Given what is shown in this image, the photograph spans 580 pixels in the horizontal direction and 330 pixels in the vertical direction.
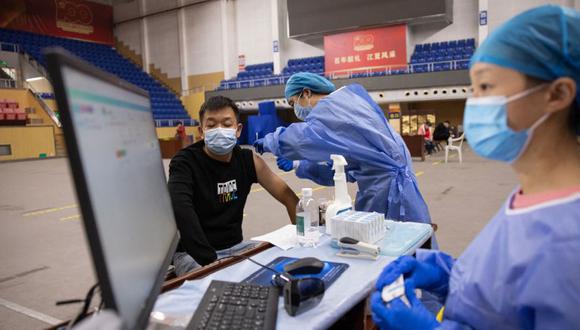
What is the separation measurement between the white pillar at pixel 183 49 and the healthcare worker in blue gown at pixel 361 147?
62.8ft

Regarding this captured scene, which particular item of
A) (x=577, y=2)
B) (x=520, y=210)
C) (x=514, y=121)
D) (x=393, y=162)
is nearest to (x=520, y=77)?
(x=514, y=121)

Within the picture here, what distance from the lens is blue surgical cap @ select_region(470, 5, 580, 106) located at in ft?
2.64

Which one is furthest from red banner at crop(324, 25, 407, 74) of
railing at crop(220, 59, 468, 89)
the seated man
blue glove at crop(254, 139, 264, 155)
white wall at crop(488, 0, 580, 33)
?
the seated man

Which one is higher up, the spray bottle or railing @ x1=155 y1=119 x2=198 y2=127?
railing @ x1=155 y1=119 x2=198 y2=127

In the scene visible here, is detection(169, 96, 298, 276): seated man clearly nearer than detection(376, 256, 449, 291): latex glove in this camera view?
No

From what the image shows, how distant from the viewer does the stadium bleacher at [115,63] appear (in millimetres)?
17969

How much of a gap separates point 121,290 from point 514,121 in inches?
32.0

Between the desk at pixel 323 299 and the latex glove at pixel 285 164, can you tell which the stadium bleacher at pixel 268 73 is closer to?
the latex glove at pixel 285 164

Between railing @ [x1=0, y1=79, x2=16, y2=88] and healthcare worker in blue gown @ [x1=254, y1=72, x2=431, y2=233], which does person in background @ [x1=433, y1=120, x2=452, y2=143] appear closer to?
healthcare worker in blue gown @ [x1=254, y1=72, x2=431, y2=233]

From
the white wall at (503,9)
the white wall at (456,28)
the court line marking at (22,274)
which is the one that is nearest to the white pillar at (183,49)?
the white wall at (456,28)

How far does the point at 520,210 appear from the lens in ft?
2.84

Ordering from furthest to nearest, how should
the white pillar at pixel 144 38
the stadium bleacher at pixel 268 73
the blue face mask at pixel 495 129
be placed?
the white pillar at pixel 144 38
the stadium bleacher at pixel 268 73
the blue face mask at pixel 495 129

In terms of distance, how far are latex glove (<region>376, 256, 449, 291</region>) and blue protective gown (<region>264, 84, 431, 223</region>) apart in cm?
108

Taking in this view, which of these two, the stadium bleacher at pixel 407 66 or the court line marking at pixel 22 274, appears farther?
the stadium bleacher at pixel 407 66
